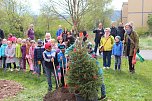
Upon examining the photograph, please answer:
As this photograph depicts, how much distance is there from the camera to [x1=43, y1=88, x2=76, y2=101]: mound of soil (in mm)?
8305

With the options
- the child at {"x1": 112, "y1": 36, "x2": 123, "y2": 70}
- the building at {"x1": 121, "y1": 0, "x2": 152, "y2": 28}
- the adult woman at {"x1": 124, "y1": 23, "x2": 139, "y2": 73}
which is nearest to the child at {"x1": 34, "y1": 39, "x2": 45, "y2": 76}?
the child at {"x1": 112, "y1": 36, "x2": 123, "y2": 70}

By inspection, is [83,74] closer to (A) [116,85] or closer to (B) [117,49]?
(A) [116,85]

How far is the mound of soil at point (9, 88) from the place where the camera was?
10.0m

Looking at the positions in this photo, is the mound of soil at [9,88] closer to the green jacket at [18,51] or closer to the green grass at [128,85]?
the green jacket at [18,51]

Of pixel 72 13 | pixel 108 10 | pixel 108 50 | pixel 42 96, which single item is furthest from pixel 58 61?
pixel 108 10

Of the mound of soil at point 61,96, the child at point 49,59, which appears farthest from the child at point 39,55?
→ the mound of soil at point 61,96

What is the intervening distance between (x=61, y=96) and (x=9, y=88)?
9.91 feet

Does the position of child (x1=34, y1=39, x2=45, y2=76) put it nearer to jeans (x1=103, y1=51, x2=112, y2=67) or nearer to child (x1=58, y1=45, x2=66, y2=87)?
child (x1=58, y1=45, x2=66, y2=87)

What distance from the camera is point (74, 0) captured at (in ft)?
104

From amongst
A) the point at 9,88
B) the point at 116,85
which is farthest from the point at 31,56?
the point at 116,85

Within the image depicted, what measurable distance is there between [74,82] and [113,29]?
10947mm

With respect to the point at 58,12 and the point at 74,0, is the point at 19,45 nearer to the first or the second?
the point at 74,0

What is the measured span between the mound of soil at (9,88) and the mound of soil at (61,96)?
164 cm

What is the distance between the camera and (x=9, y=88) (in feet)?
35.6
